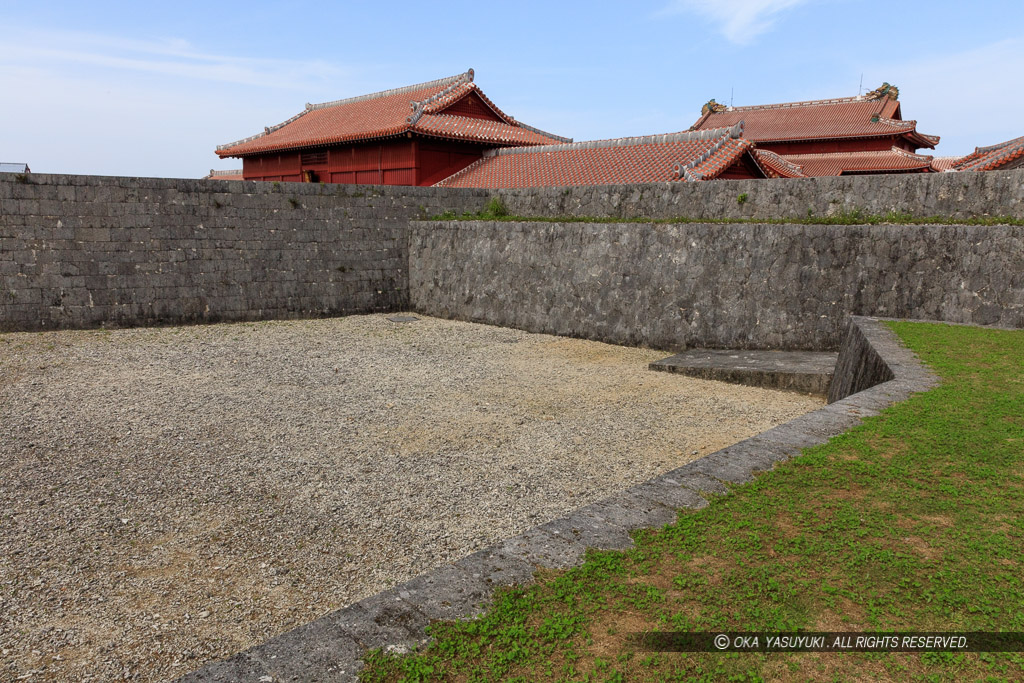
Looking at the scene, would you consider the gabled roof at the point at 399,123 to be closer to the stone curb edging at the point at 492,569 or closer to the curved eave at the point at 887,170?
the curved eave at the point at 887,170

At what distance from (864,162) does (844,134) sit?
1918mm

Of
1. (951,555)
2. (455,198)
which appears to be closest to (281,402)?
(951,555)

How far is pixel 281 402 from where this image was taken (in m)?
7.06

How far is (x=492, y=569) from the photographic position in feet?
8.17

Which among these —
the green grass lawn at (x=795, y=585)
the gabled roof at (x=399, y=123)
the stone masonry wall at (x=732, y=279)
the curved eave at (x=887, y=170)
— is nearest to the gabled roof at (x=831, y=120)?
the curved eave at (x=887, y=170)

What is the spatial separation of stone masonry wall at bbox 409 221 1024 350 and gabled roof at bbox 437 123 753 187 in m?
4.20

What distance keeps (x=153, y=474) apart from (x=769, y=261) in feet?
25.6

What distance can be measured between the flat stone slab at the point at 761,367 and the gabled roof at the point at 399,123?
11.9 metres

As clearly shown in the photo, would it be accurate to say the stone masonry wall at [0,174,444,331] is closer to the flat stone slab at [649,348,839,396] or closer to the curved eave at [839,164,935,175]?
the flat stone slab at [649,348,839,396]

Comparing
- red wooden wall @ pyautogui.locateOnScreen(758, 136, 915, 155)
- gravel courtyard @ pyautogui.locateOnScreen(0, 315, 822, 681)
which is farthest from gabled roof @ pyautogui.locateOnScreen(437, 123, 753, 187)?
red wooden wall @ pyautogui.locateOnScreen(758, 136, 915, 155)

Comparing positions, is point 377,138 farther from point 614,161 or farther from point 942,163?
point 942,163

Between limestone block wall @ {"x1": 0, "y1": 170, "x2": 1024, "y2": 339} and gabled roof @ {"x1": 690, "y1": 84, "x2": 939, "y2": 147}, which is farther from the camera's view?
gabled roof @ {"x1": 690, "y1": 84, "x2": 939, "y2": 147}

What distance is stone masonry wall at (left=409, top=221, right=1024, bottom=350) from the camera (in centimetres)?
786

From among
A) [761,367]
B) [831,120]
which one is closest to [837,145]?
[831,120]
